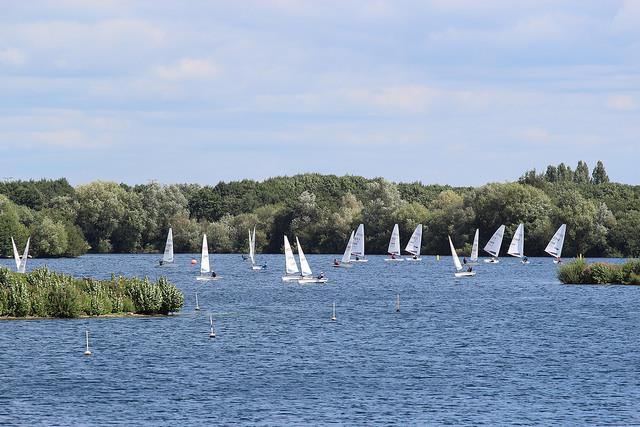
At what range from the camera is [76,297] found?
252 ft

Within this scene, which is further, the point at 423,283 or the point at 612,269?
the point at 423,283

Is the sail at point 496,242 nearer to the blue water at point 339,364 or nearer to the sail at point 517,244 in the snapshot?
the sail at point 517,244

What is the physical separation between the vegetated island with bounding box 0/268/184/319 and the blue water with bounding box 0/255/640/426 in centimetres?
108

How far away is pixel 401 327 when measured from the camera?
7925cm

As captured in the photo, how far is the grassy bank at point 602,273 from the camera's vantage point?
10981 cm

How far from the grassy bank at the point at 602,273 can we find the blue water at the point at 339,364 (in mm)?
5896

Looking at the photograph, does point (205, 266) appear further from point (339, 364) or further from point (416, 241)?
point (339, 364)

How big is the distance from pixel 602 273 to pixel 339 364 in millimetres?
56259

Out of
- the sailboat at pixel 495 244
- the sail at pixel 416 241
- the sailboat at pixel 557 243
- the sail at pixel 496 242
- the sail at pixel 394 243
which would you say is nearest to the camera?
the sailboat at pixel 557 243

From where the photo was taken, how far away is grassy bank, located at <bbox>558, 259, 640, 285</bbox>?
360 feet

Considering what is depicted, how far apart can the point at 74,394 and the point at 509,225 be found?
13677 centimetres

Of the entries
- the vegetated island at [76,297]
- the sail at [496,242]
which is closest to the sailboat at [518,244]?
the sail at [496,242]

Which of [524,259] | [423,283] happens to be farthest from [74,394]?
[524,259]

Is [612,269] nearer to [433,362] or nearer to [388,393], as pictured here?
[433,362]
